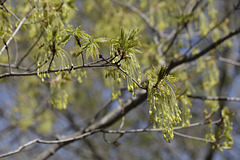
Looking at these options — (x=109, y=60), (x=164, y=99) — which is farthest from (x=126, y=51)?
(x=164, y=99)

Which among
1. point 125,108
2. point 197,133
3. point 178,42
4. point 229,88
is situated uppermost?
point 178,42

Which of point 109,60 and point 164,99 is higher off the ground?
point 109,60

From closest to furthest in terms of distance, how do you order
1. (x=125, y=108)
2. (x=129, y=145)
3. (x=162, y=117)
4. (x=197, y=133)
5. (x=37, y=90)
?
(x=162, y=117)
(x=125, y=108)
(x=37, y=90)
(x=197, y=133)
(x=129, y=145)

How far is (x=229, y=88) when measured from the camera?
5.05 metres

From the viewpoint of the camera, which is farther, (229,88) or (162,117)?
(229,88)

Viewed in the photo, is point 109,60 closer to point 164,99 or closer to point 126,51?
point 126,51

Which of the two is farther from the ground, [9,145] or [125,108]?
[125,108]

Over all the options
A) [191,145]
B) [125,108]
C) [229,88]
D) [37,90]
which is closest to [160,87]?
[125,108]

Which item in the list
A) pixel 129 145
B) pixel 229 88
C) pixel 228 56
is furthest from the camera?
pixel 129 145

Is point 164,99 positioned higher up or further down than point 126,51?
further down

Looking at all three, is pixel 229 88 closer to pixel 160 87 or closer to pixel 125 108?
pixel 125 108

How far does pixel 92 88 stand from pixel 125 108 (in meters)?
3.89

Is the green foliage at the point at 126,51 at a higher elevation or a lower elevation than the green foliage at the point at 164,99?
higher

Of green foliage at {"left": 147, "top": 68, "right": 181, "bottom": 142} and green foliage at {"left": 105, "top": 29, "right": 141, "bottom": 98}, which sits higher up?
green foliage at {"left": 105, "top": 29, "right": 141, "bottom": 98}
